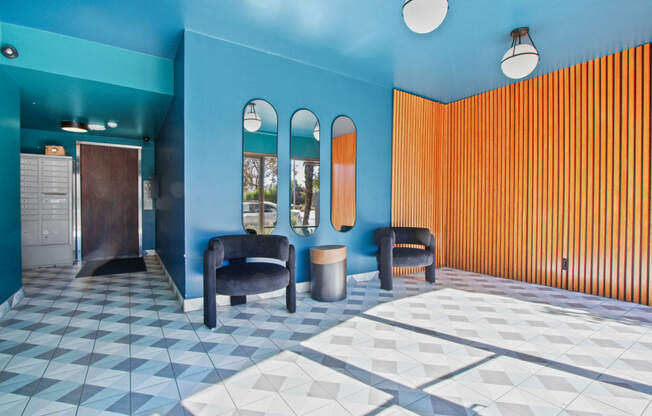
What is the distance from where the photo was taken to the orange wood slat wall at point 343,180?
477cm

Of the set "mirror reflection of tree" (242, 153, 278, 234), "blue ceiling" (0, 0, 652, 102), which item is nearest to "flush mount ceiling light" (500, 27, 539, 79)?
"blue ceiling" (0, 0, 652, 102)

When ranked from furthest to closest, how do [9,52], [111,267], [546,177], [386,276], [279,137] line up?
[111,267], [546,177], [386,276], [279,137], [9,52]

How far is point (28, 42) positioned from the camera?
353cm

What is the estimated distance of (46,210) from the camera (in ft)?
19.5

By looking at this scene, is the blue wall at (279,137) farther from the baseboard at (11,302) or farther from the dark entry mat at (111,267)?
the dark entry mat at (111,267)

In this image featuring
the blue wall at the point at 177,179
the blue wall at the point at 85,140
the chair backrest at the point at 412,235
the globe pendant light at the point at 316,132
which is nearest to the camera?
the blue wall at the point at 177,179

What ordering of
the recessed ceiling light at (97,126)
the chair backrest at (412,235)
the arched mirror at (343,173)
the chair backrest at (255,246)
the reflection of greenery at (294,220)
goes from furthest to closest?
the recessed ceiling light at (97,126)
the chair backrest at (412,235)
the arched mirror at (343,173)
the reflection of greenery at (294,220)
the chair backrest at (255,246)

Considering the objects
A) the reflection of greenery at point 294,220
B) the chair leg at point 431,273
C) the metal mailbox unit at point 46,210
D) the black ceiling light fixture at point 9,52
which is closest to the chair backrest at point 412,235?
the chair leg at point 431,273

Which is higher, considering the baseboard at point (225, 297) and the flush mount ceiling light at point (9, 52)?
the flush mount ceiling light at point (9, 52)

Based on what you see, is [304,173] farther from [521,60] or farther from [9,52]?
[9,52]

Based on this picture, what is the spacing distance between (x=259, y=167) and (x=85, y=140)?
4960 millimetres

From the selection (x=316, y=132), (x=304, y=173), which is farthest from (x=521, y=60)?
(x=304, y=173)

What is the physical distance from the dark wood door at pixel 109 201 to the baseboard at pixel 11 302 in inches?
115

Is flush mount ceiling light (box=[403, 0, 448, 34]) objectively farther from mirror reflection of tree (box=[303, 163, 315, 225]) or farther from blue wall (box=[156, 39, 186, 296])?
blue wall (box=[156, 39, 186, 296])
